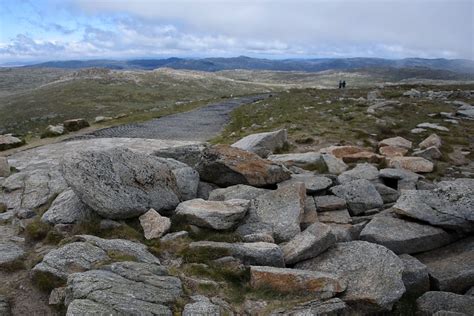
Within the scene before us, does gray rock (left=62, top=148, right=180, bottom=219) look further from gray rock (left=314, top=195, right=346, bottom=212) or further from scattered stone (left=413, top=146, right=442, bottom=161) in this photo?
scattered stone (left=413, top=146, right=442, bottom=161)

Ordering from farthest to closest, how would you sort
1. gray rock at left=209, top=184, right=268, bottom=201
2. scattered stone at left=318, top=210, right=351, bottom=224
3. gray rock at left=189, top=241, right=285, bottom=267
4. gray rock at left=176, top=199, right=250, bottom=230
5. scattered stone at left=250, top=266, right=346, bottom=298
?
gray rock at left=209, top=184, right=268, bottom=201
scattered stone at left=318, top=210, right=351, bottom=224
gray rock at left=176, top=199, right=250, bottom=230
gray rock at left=189, top=241, right=285, bottom=267
scattered stone at left=250, top=266, right=346, bottom=298

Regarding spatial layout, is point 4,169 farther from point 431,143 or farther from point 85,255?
point 431,143

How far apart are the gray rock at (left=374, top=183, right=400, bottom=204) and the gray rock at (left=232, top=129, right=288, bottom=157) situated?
6.93 metres

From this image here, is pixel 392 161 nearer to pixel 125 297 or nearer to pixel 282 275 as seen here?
pixel 282 275

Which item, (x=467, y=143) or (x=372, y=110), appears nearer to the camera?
(x=467, y=143)

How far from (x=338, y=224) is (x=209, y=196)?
4.91 m

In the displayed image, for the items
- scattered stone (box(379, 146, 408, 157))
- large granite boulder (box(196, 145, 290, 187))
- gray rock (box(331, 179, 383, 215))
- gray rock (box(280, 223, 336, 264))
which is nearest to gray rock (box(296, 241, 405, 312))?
gray rock (box(280, 223, 336, 264))

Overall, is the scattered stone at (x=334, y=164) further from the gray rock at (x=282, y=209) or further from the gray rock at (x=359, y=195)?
the gray rock at (x=282, y=209)

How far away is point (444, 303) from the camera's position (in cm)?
1076

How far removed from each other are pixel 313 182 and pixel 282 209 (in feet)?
10.3

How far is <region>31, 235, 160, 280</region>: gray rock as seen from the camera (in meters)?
10.0

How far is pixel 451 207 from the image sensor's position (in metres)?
14.1

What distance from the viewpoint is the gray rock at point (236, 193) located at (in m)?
15.4

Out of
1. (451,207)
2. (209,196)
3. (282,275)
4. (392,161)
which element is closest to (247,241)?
(282,275)
